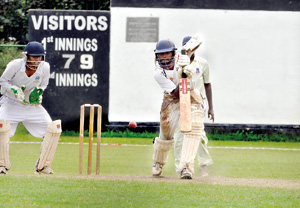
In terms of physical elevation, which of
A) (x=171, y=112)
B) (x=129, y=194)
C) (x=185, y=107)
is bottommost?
(x=129, y=194)

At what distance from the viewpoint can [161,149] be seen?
30.1 feet

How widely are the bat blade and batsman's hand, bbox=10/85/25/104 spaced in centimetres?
200

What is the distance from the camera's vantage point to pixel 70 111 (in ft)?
56.5

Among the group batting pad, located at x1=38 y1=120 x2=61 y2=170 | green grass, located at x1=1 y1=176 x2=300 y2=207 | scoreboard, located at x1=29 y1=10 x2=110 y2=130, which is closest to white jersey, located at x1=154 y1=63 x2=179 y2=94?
green grass, located at x1=1 y1=176 x2=300 y2=207

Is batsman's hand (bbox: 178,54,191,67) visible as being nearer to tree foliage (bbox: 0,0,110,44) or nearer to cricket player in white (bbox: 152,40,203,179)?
cricket player in white (bbox: 152,40,203,179)

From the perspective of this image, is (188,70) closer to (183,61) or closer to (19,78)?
(183,61)

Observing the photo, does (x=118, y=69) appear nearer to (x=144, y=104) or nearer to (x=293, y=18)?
(x=144, y=104)

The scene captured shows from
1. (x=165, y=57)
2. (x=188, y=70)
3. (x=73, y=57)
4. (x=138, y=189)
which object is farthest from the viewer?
(x=73, y=57)

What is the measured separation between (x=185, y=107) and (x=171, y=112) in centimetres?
54

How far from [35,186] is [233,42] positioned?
10258mm

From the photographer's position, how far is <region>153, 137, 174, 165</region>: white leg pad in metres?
9.13

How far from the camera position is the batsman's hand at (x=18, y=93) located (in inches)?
360

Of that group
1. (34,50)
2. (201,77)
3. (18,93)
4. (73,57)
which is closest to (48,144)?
(18,93)

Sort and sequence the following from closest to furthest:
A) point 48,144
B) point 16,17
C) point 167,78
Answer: point 167,78 → point 48,144 → point 16,17
